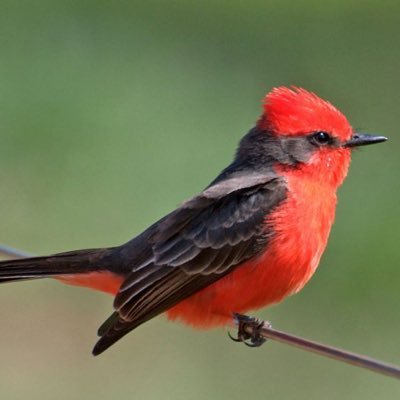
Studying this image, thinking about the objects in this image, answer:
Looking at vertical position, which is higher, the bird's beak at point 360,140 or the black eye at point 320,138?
the black eye at point 320,138

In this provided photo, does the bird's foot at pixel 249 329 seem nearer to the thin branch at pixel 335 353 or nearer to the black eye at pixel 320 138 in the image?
the thin branch at pixel 335 353

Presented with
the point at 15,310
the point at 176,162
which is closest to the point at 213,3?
the point at 176,162

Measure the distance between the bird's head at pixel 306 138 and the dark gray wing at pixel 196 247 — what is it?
0.17 meters

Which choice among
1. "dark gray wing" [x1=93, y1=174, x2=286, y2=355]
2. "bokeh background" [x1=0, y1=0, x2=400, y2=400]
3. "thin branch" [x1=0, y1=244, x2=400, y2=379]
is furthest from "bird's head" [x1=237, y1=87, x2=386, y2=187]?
"bokeh background" [x1=0, y1=0, x2=400, y2=400]

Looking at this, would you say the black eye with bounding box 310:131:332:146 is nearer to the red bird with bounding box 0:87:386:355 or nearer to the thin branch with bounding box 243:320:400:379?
the red bird with bounding box 0:87:386:355

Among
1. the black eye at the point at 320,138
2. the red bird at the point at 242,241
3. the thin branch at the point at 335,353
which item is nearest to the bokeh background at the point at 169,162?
the red bird at the point at 242,241

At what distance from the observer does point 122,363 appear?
8.40m

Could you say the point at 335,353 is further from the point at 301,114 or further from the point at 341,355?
the point at 301,114

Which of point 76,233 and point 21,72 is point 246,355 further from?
point 21,72

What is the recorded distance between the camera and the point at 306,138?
6496 millimetres

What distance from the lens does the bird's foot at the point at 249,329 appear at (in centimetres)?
601

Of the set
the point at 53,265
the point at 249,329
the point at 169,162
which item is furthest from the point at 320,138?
the point at 169,162

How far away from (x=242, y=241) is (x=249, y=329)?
410 millimetres

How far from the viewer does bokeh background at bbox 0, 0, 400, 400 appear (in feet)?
27.3
